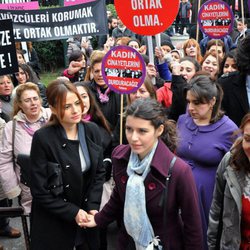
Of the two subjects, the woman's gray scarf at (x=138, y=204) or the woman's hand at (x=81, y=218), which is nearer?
the woman's gray scarf at (x=138, y=204)

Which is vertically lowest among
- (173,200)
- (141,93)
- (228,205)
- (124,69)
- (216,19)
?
(228,205)

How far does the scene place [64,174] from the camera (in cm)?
307

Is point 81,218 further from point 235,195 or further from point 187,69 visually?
point 187,69

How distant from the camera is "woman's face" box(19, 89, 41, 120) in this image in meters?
4.04

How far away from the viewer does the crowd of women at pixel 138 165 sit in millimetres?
2529

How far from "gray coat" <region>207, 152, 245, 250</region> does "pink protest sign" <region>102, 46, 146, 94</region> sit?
1.52 m

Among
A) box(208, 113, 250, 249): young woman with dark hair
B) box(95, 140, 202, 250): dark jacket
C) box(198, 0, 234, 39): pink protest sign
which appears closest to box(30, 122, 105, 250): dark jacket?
box(95, 140, 202, 250): dark jacket

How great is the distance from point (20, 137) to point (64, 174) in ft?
3.41

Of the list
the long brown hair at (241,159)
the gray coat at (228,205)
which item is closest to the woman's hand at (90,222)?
the gray coat at (228,205)

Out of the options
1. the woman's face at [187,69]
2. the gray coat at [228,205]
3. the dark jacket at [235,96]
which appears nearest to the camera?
the gray coat at [228,205]

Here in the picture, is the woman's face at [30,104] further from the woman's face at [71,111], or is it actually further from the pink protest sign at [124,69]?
the woman's face at [71,111]

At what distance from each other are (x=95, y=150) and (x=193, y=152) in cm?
76

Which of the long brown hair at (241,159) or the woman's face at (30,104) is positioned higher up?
the woman's face at (30,104)

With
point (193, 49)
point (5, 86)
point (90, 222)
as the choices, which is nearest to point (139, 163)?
point (90, 222)
